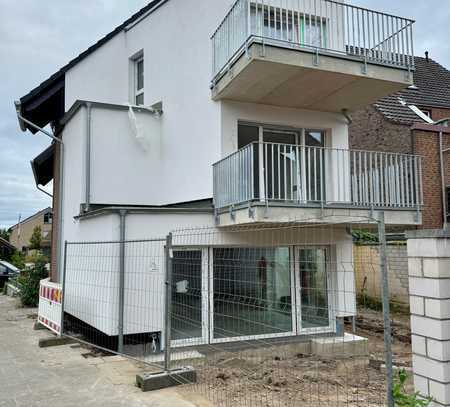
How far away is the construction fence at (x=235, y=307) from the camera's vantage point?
7.21 meters

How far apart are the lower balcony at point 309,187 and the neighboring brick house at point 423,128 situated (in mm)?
3393

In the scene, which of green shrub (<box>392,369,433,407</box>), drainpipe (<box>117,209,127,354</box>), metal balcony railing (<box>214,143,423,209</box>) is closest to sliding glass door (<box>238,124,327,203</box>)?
metal balcony railing (<box>214,143,423,209</box>)

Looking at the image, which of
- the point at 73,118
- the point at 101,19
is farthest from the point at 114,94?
the point at 101,19

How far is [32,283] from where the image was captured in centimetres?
1497

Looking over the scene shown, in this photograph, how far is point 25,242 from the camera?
6147cm

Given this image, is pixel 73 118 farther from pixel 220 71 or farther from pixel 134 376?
pixel 134 376

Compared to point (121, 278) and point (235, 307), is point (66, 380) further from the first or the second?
point (235, 307)

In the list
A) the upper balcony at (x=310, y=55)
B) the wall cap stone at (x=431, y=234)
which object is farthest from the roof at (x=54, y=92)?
the wall cap stone at (x=431, y=234)

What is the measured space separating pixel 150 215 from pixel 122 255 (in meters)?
0.88

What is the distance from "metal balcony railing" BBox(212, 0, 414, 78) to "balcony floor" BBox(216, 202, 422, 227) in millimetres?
2834

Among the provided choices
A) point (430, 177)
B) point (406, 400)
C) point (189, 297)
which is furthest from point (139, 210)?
point (430, 177)

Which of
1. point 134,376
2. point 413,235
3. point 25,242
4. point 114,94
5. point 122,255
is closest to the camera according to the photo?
point 413,235

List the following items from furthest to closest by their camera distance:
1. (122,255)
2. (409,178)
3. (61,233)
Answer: (61,233) < (409,178) < (122,255)

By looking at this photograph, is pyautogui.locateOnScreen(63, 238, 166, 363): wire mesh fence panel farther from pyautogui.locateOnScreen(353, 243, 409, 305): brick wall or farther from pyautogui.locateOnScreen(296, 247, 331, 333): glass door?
pyautogui.locateOnScreen(353, 243, 409, 305): brick wall
